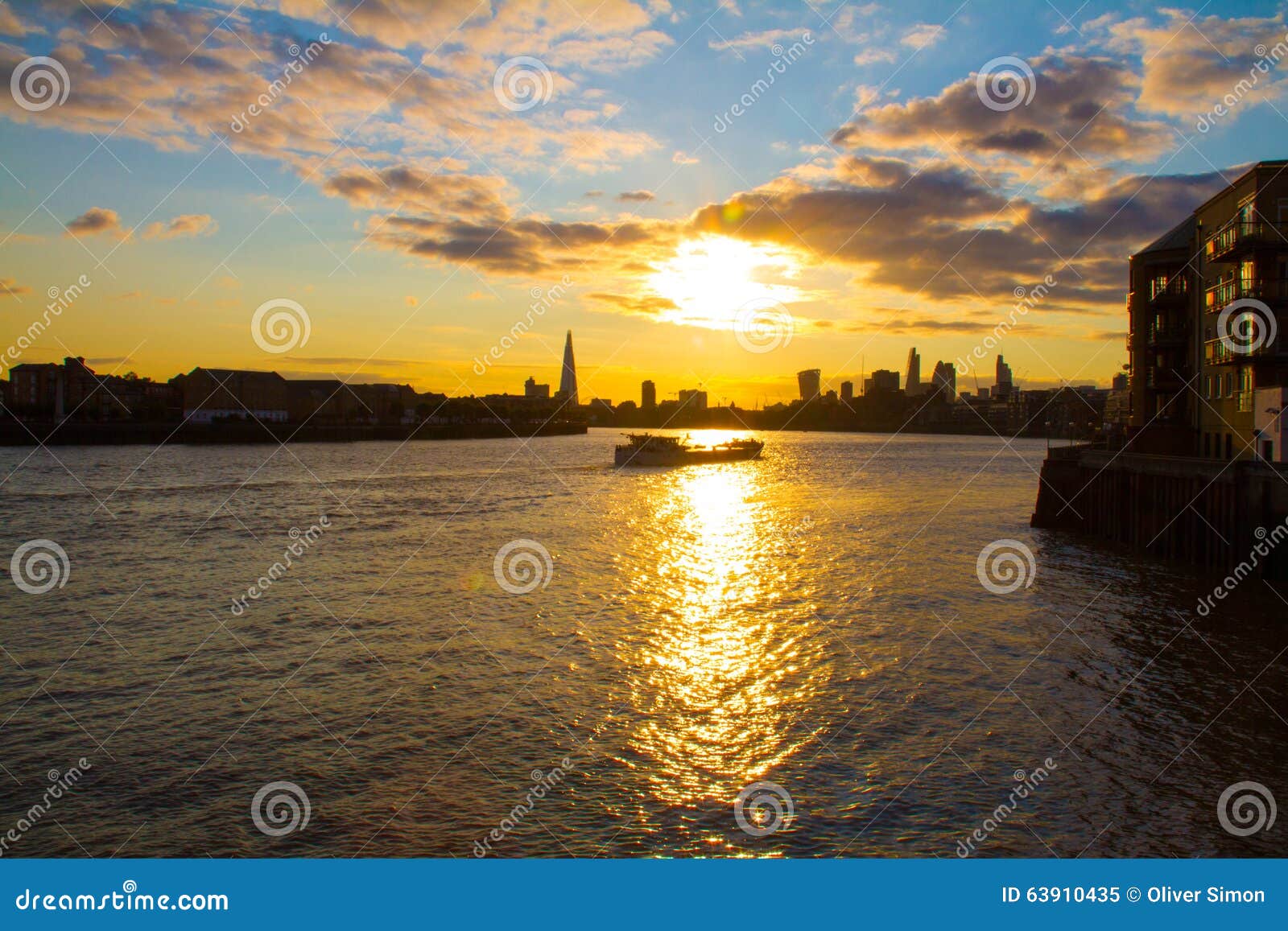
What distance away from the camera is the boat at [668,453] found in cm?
11294

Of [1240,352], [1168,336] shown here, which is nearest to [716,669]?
[1240,352]

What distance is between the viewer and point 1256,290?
33.9 metres

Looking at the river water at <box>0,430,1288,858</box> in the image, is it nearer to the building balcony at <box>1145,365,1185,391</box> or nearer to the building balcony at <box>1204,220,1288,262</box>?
the building balcony at <box>1204,220,1288,262</box>

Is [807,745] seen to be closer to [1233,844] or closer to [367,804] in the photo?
[1233,844]

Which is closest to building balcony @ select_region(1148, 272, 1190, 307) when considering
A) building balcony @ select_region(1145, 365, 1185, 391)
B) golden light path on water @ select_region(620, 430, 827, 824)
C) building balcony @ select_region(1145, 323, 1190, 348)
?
building balcony @ select_region(1145, 323, 1190, 348)

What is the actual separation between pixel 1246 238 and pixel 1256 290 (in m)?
2.11

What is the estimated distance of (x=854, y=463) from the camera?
12275 centimetres

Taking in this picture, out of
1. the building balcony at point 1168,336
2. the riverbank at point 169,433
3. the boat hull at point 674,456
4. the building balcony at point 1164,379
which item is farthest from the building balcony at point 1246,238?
the riverbank at point 169,433

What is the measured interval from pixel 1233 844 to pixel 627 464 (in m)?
100

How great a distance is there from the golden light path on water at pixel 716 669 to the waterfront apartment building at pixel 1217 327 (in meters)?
18.8

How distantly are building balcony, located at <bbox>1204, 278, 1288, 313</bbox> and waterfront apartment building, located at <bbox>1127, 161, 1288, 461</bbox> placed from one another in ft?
0.15

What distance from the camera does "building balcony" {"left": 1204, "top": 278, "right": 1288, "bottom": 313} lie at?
33188mm

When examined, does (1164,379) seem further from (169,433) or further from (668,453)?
(169,433)

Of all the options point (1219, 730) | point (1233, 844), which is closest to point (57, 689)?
point (1233, 844)
